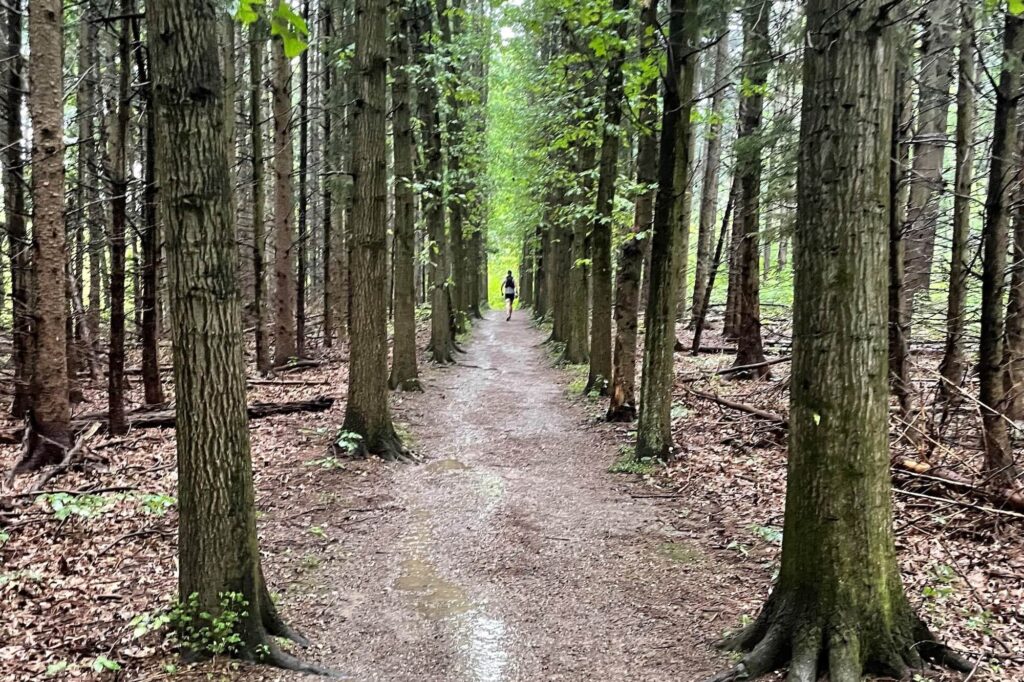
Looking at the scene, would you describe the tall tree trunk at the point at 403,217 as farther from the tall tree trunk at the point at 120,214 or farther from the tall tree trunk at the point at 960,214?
the tall tree trunk at the point at 960,214

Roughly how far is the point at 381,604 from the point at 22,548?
3392 millimetres

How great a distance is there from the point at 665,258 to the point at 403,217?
21.6 feet

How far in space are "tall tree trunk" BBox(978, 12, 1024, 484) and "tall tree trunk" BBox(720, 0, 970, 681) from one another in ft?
9.41

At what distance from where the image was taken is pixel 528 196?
2191 centimetres

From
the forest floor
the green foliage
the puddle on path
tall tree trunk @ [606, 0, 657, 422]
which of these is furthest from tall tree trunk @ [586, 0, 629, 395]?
the green foliage

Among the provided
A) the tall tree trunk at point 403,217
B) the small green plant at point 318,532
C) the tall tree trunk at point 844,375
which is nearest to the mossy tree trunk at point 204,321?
the small green plant at point 318,532

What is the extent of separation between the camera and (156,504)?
6809mm

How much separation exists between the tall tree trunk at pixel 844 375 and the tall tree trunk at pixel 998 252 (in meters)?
2.87

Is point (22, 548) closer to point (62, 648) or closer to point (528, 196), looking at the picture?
point (62, 648)

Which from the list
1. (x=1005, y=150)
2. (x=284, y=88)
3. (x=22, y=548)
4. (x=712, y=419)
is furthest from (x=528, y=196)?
(x=22, y=548)

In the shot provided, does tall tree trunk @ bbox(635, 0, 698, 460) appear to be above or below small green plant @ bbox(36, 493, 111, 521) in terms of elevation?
above

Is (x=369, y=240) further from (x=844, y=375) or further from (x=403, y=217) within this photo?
(x=844, y=375)

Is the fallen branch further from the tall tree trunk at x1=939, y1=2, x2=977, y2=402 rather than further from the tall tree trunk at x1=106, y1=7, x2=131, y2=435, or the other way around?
the tall tree trunk at x1=106, y1=7, x2=131, y2=435

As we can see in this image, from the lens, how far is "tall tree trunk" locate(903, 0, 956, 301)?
21.6ft
